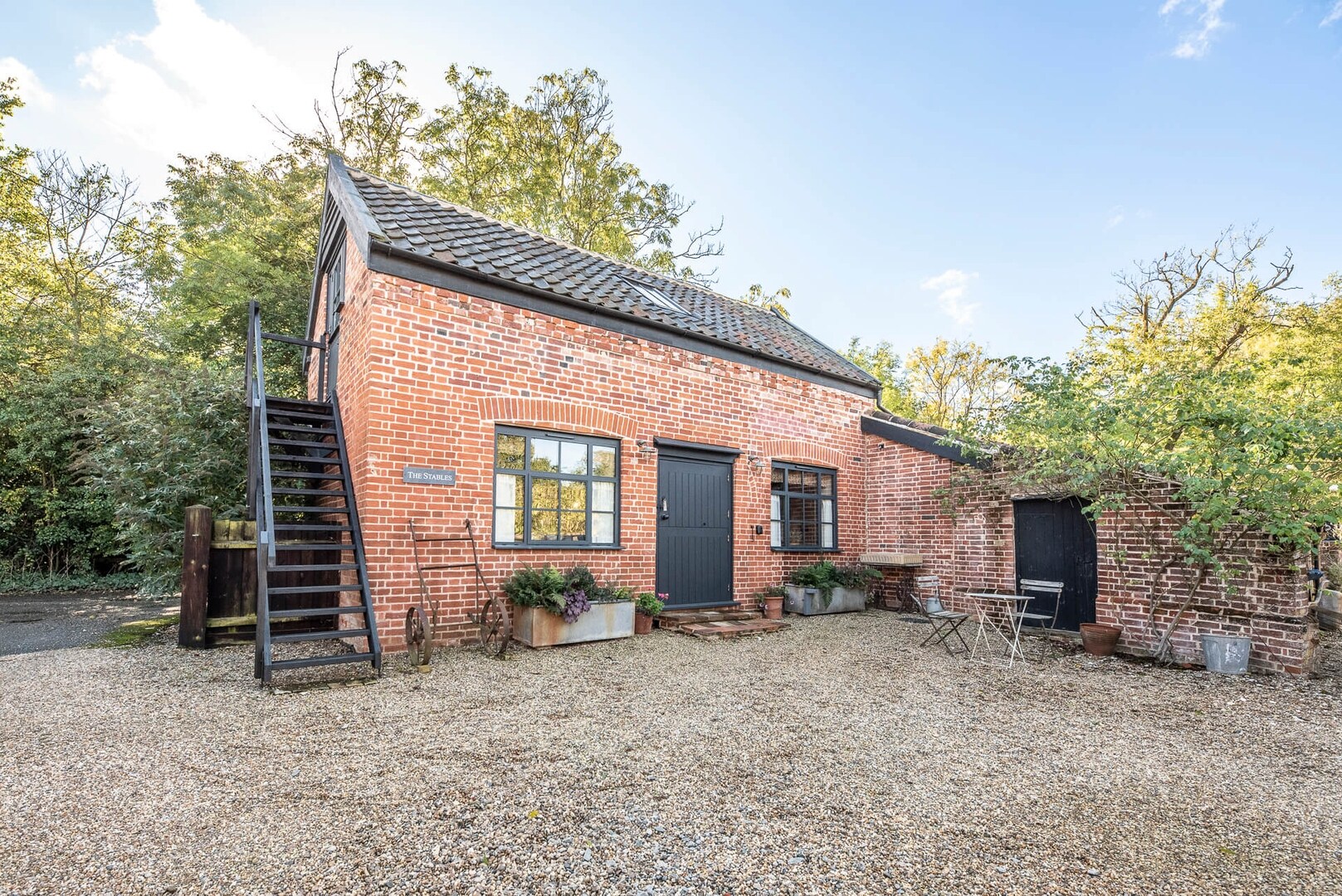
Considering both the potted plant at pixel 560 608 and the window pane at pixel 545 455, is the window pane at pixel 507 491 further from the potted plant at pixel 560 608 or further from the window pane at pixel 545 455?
the potted plant at pixel 560 608

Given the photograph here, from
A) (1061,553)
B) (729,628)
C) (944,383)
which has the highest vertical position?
(944,383)

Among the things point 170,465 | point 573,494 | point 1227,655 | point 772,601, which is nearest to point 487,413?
point 573,494

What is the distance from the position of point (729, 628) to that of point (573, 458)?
2855 millimetres

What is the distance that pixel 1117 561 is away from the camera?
7383mm

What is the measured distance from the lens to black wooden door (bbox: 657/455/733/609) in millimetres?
8547

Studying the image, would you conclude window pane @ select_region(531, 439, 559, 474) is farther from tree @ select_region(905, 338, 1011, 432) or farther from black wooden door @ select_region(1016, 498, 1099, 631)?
tree @ select_region(905, 338, 1011, 432)

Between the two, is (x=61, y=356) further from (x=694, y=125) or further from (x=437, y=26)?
(x=694, y=125)

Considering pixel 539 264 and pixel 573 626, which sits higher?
pixel 539 264

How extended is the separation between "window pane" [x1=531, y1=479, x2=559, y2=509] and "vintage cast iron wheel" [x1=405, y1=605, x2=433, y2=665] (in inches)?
69.0

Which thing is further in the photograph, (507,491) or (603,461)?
(603,461)

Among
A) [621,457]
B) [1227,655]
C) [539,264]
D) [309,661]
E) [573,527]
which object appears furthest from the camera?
[539,264]

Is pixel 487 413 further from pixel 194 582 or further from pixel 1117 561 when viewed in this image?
pixel 1117 561

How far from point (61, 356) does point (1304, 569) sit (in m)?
21.9

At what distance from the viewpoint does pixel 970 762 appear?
3631mm
